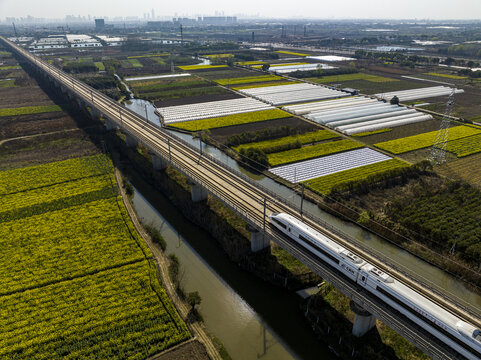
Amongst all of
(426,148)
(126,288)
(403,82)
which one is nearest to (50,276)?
(126,288)

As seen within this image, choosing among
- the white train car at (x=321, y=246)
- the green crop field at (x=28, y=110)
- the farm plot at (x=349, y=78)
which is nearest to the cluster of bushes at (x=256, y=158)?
the white train car at (x=321, y=246)

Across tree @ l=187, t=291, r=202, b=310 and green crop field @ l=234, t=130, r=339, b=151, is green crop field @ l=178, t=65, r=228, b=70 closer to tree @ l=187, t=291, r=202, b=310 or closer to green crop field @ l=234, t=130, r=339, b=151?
green crop field @ l=234, t=130, r=339, b=151

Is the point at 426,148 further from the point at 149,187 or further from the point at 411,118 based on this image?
the point at 149,187

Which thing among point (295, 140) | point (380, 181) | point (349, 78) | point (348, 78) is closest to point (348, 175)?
point (380, 181)

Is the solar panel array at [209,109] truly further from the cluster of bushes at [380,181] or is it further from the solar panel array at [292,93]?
the cluster of bushes at [380,181]

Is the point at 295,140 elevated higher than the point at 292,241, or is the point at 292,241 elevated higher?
the point at 292,241

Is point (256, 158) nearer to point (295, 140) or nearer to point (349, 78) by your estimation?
point (295, 140)

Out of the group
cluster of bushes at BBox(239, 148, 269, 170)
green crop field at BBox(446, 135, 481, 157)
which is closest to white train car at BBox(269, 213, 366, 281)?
cluster of bushes at BBox(239, 148, 269, 170)
